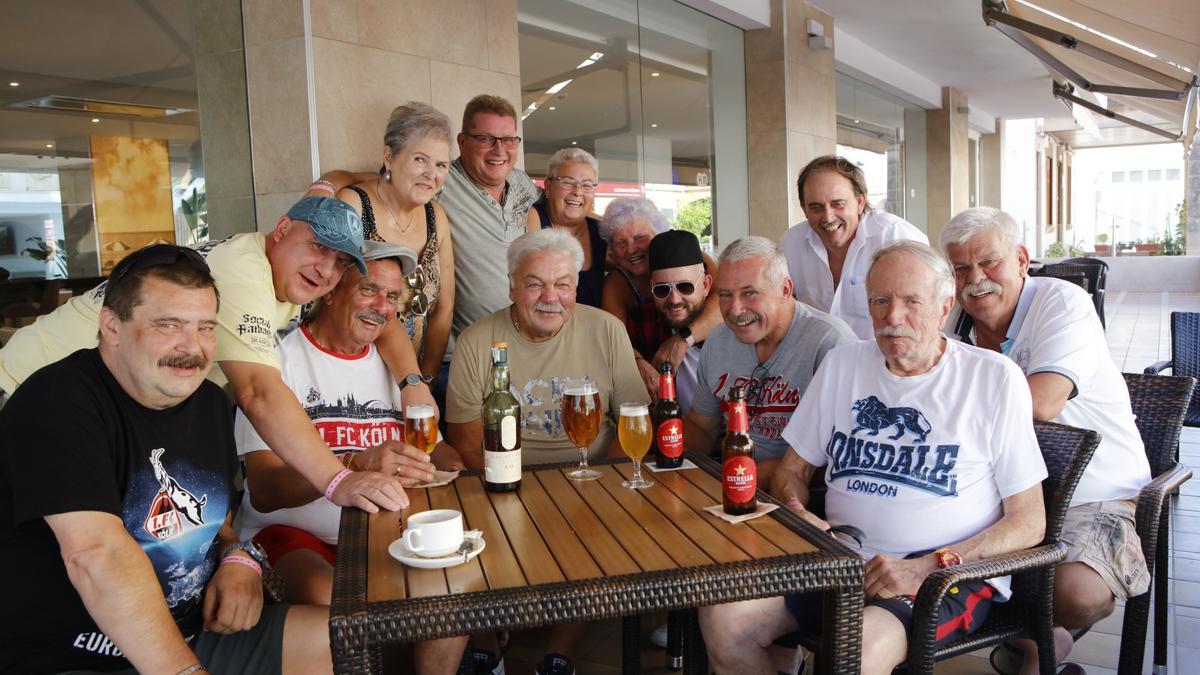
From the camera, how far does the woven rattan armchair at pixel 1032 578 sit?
179 cm

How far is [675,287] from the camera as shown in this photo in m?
3.22

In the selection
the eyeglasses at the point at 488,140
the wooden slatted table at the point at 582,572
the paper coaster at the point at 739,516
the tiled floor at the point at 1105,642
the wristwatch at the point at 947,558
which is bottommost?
the tiled floor at the point at 1105,642

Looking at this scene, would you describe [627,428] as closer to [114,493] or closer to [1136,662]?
[114,493]

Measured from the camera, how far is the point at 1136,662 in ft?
7.57

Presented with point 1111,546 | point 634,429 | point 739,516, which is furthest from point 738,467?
point 1111,546

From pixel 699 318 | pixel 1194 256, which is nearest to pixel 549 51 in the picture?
pixel 699 318

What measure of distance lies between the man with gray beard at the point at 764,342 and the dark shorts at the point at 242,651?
4.53ft

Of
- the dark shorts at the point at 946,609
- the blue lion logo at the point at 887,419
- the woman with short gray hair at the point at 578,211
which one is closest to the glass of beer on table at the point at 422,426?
the dark shorts at the point at 946,609

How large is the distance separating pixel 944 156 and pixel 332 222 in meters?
13.3

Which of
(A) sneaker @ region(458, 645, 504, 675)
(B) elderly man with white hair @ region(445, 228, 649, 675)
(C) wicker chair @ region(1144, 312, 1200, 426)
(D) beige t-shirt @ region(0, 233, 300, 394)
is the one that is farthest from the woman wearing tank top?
(C) wicker chair @ region(1144, 312, 1200, 426)

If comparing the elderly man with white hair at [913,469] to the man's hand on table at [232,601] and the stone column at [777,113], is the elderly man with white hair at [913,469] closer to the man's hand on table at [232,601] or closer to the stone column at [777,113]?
the man's hand on table at [232,601]

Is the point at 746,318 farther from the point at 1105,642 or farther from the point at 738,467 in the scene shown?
the point at 1105,642

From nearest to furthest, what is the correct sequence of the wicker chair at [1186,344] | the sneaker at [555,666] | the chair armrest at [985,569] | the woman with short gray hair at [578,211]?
the chair armrest at [985,569] < the sneaker at [555,666] < the woman with short gray hair at [578,211] < the wicker chair at [1186,344]

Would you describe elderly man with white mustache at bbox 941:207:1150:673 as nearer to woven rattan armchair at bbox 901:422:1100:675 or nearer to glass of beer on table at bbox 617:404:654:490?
woven rattan armchair at bbox 901:422:1100:675
